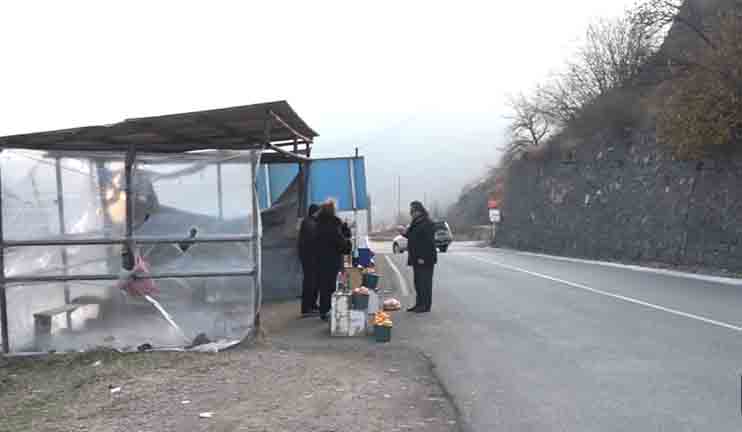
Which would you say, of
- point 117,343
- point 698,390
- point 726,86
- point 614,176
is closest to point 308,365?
point 117,343

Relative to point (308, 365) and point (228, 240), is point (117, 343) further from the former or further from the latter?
point (308, 365)

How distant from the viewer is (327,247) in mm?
9438

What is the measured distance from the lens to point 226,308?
790 cm

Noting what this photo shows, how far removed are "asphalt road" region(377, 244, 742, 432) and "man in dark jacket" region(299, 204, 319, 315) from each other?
160 cm

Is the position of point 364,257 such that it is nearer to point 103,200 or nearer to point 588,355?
point 103,200

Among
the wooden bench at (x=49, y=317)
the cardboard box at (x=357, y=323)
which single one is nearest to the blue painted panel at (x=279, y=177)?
the cardboard box at (x=357, y=323)

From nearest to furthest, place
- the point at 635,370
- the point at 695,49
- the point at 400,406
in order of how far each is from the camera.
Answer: the point at 400,406 → the point at 635,370 → the point at 695,49

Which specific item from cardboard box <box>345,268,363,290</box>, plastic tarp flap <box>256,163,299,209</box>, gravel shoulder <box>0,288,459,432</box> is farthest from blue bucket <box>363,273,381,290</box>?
plastic tarp flap <box>256,163,299,209</box>

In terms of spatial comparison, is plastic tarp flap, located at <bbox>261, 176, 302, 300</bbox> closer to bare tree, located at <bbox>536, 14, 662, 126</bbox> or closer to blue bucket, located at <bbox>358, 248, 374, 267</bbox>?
blue bucket, located at <bbox>358, 248, 374, 267</bbox>

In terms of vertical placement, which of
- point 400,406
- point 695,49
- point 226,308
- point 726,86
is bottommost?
point 400,406

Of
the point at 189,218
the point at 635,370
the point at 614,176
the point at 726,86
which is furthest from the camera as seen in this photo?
the point at 614,176

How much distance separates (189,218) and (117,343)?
181 centimetres

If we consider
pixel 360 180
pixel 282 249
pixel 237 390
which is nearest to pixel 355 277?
pixel 282 249

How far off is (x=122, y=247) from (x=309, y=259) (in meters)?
2.89
